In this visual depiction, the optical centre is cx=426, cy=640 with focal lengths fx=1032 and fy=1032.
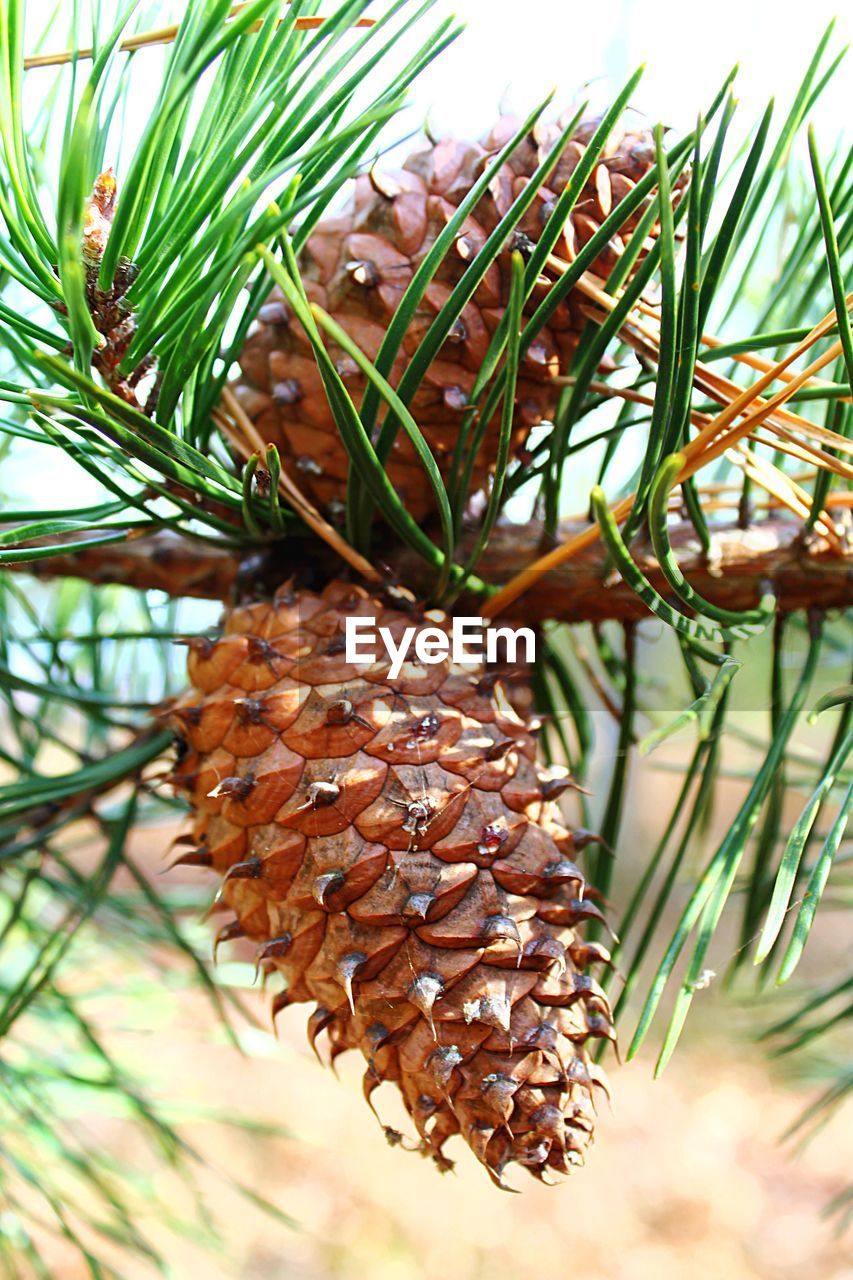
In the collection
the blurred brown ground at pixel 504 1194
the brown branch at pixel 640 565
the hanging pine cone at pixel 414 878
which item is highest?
the brown branch at pixel 640 565

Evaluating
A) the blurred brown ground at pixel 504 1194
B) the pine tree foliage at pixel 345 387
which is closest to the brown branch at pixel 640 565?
the pine tree foliage at pixel 345 387

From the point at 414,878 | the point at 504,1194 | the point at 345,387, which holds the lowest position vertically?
the point at 504,1194

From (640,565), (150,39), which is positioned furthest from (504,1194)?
(150,39)

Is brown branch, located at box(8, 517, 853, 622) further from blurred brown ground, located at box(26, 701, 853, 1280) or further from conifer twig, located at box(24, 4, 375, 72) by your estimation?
blurred brown ground, located at box(26, 701, 853, 1280)

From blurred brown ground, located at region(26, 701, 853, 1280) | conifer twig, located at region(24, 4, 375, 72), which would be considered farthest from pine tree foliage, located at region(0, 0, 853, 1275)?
blurred brown ground, located at region(26, 701, 853, 1280)

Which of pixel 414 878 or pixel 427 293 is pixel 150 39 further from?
pixel 414 878

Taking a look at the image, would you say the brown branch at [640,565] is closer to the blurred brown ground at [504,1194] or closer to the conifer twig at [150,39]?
the conifer twig at [150,39]
